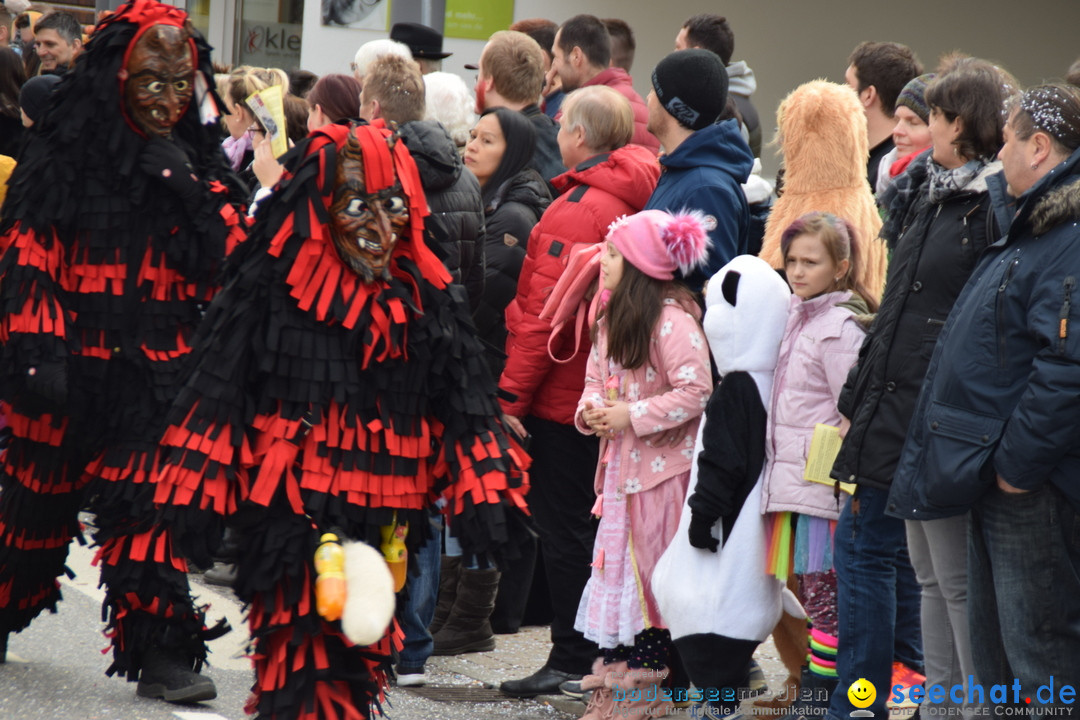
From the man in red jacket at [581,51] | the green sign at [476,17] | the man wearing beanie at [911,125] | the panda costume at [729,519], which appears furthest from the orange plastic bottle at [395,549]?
the green sign at [476,17]

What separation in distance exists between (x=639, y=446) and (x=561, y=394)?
51 centimetres

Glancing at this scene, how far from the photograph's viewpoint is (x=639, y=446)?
4.61m

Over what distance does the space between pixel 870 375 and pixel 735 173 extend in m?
1.27

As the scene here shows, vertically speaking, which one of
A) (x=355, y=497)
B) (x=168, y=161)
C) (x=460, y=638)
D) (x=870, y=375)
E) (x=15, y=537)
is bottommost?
(x=460, y=638)

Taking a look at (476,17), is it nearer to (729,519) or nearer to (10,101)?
(10,101)

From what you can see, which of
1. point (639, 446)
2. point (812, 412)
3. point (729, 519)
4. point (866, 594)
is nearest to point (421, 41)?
point (639, 446)

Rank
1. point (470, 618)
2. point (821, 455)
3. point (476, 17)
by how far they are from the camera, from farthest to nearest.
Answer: point (476, 17)
point (470, 618)
point (821, 455)

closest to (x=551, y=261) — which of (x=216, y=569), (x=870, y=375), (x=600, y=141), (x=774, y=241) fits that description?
(x=600, y=141)

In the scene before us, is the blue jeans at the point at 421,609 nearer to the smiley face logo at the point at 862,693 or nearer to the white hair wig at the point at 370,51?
the smiley face logo at the point at 862,693

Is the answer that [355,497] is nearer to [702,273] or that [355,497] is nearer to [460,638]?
[702,273]

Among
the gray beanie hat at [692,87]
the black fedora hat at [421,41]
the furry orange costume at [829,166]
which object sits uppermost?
the black fedora hat at [421,41]

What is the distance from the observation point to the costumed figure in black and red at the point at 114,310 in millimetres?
4512

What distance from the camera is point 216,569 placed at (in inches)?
260

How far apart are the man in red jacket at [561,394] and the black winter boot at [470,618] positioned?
49 cm
